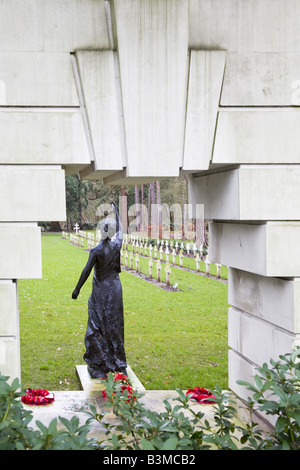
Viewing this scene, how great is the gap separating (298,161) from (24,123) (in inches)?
82.3

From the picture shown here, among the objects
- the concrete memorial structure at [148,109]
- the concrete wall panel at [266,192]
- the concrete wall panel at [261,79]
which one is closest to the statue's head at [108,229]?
the concrete memorial structure at [148,109]

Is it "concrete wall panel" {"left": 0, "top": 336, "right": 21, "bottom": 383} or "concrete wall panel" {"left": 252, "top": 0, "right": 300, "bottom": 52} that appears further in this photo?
"concrete wall panel" {"left": 252, "top": 0, "right": 300, "bottom": 52}

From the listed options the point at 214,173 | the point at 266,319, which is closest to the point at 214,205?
the point at 214,173

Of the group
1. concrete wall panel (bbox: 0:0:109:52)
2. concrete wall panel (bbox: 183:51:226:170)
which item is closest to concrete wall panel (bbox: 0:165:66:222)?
concrete wall panel (bbox: 0:0:109:52)

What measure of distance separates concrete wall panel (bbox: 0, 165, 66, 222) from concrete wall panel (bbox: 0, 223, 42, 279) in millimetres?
68

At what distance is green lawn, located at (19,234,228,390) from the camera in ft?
28.3

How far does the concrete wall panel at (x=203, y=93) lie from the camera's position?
3.89 meters

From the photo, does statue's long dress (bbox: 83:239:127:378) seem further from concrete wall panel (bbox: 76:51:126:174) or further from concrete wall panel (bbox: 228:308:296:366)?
concrete wall panel (bbox: 76:51:126:174)

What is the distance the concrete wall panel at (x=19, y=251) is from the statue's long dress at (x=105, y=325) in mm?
3677

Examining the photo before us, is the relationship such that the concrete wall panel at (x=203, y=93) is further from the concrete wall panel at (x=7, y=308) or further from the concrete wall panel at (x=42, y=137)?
the concrete wall panel at (x=7, y=308)

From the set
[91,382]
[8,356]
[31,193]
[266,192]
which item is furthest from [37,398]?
[266,192]

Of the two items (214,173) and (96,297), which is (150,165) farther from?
(96,297)

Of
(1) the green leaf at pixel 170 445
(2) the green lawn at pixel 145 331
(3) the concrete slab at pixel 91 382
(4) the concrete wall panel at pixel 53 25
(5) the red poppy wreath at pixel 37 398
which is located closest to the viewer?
(1) the green leaf at pixel 170 445

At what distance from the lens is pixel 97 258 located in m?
7.44
